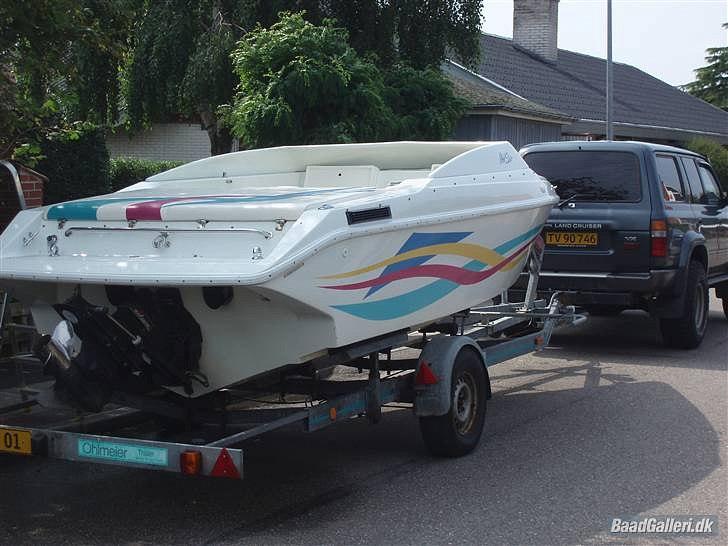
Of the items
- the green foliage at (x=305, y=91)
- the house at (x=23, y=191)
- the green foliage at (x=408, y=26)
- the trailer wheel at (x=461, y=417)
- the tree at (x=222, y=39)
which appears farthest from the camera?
the green foliage at (x=408, y=26)

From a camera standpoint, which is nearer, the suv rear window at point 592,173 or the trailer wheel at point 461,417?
the trailer wheel at point 461,417

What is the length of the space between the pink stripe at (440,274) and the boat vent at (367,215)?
1.15 ft

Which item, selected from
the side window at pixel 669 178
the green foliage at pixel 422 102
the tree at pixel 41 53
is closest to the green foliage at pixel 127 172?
→ the green foliage at pixel 422 102

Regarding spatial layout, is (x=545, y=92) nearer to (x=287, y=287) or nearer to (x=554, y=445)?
(x=554, y=445)

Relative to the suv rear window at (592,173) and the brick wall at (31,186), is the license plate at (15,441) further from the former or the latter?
the suv rear window at (592,173)

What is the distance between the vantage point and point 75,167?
41.3 ft

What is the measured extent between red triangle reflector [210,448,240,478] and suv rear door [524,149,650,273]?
554 centimetres

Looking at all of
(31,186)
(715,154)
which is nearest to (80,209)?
(31,186)

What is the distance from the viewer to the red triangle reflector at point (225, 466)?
504 cm

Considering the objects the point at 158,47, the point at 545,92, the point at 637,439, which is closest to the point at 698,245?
the point at 637,439

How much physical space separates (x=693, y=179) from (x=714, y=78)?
56.7m

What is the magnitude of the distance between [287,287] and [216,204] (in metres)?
0.85

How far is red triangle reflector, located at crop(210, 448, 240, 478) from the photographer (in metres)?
5.04

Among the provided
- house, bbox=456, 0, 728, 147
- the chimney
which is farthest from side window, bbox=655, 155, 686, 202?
the chimney
